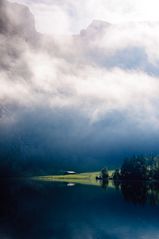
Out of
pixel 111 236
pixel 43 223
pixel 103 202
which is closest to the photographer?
pixel 111 236

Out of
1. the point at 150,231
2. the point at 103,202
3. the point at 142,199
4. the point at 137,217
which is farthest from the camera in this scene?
the point at 142,199

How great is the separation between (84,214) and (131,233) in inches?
1033

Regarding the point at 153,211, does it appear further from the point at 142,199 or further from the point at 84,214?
the point at 142,199

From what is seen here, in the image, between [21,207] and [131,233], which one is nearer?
[131,233]

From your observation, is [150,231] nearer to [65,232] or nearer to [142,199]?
[65,232]

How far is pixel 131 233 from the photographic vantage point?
83.3m

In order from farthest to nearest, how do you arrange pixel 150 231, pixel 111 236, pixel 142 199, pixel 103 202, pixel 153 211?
pixel 142 199 → pixel 103 202 → pixel 153 211 → pixel 150 231 → pixel 111 236

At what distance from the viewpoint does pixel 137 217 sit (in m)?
103

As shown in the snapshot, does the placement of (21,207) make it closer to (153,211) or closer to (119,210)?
(119,210)

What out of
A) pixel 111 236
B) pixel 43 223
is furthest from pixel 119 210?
pixel 111 236

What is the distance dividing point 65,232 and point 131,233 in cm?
1300

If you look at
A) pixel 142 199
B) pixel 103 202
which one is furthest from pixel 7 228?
pixel 142 199

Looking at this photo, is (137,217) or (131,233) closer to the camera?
(131,233)

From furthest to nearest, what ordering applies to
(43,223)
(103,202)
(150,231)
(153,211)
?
(103,202), (153,211), (43,223), (150,231)
